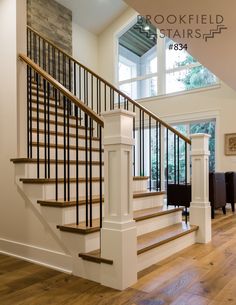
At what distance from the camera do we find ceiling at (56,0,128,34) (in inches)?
286

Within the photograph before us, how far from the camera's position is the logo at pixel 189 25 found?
285cm

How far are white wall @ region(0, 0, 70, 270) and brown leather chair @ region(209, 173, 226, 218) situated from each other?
293cm

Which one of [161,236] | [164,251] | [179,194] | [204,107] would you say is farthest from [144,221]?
[204,107]

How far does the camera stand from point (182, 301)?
6.17 feet

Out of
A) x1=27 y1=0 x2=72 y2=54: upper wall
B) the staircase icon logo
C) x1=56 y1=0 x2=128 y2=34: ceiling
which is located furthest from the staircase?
x1=56 y1=0 x2=128 y2=34: ceiling

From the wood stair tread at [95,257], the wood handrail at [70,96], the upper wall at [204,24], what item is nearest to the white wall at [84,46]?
the upper wall at [204,24]

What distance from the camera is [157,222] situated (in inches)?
122

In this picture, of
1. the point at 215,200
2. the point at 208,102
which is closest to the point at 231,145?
the point at 208,102

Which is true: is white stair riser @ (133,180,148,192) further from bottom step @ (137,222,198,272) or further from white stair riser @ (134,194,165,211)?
bottom step @ (137,222,198,272)

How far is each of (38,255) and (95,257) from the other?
69 centimetres

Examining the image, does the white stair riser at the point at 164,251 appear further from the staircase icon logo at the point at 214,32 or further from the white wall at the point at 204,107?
the white wall at the point at 204,107

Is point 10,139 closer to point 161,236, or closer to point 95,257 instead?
point 95,257

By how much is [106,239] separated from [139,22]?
6.84 meters

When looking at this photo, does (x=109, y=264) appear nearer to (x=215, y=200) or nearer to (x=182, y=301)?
(x=182, y=301)
